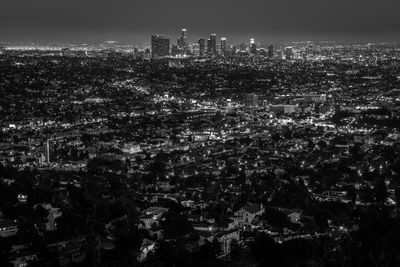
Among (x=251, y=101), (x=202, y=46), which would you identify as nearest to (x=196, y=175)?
(x=251, y=101)

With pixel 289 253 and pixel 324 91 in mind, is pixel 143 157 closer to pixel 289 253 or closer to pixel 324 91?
pixel 289 253

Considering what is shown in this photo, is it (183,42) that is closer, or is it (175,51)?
(175,51)

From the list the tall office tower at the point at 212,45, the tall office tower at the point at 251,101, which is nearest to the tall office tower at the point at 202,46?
the tall office tower at the point at 212,45

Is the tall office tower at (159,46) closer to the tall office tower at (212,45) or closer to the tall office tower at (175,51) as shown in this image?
the tall office tower at (175,51)

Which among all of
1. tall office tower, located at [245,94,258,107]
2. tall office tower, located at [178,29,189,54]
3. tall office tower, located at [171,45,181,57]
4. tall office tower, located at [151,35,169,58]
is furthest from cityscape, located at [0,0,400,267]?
tall office tower, located at [178,29,189,54]

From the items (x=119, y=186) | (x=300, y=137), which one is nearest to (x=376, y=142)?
(x=300, y=137)

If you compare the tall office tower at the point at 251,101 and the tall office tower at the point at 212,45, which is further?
the tall office tower at the point at 212,45

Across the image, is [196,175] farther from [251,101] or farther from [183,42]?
[183,42]
